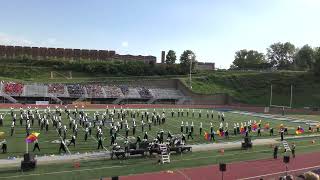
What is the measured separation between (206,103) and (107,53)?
42744mm

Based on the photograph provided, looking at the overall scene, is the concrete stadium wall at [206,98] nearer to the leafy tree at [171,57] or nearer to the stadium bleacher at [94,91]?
the stadium bleacher at [94,91]

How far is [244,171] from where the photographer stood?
19656 millimetres

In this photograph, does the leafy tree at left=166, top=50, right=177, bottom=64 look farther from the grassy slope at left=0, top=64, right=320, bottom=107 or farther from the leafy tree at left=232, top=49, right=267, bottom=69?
the leafy tree at left=232, top=49, right=267, bottom=69

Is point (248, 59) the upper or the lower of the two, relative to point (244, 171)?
upper

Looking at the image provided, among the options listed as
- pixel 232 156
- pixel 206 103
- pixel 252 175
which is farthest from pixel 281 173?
pixel 206 103

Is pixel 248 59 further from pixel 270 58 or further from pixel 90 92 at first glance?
pixel 90 92

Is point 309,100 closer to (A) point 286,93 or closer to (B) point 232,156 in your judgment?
(A) point 286,93

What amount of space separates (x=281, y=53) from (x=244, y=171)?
106m

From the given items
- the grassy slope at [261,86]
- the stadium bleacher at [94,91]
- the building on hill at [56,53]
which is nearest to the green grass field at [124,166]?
the stadium bleacher at [94,91]

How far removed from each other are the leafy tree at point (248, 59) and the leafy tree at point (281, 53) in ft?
8.91

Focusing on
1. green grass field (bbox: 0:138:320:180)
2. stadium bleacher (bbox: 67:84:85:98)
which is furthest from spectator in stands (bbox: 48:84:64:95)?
green grass field (bbox: 0:138:320:180)

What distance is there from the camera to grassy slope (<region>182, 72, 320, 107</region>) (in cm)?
6975

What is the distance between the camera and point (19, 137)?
2653 centimetres

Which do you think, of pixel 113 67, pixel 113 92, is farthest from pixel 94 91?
pixel 113 67
